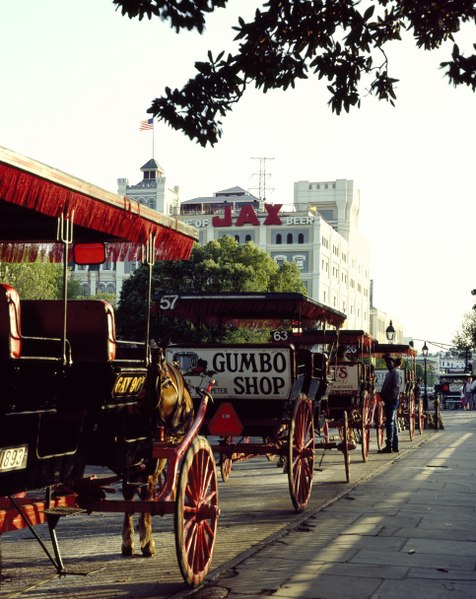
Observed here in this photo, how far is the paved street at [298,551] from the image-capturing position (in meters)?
6.71

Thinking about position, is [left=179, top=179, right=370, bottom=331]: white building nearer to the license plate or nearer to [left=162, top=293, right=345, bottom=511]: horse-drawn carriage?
[left=162, top=293, right=345, bottom=511]: horse-drawn carriage

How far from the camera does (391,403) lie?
1938 cm

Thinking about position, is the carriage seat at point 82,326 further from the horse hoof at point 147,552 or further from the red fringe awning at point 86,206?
the horse hoof at point 147,552

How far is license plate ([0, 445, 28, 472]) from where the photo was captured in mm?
5176

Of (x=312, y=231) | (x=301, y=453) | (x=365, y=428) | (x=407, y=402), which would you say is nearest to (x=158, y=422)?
(x=301, y=453)

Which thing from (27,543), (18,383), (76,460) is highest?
(18,383)

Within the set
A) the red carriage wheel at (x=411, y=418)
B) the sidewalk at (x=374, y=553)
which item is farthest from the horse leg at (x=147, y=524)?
the red carriage wheel at (x=411, y=418)

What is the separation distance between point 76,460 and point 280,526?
3848 millimetres

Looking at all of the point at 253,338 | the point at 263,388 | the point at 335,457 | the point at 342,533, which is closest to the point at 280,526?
the point at 342,533

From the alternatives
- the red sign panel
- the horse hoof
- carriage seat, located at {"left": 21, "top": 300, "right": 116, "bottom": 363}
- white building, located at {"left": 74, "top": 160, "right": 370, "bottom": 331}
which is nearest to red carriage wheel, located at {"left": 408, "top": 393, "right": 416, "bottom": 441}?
the red sign panel

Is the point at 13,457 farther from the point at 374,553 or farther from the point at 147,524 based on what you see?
the point at 374,553

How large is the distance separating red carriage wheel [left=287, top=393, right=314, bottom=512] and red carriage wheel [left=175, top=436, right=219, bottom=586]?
9.35ft

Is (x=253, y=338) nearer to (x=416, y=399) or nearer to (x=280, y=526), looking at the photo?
(x=416, y=399)

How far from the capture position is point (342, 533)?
892 centimetres
